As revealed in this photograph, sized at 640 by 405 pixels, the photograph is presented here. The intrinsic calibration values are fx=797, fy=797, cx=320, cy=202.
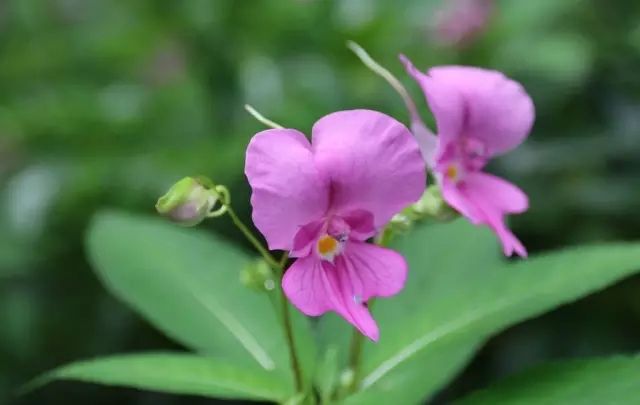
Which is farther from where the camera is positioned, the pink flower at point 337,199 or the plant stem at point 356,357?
the plant stem at point 356,357

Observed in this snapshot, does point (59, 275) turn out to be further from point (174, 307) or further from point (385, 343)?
point (385, 343)

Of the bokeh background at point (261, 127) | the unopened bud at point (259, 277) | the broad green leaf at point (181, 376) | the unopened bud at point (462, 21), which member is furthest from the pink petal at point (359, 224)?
the unopened bud at point (462, 21)

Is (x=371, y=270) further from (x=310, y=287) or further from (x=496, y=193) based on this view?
(x=496, y=193)

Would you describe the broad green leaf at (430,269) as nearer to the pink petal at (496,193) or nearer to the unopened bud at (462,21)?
the pink petal at (496,193)

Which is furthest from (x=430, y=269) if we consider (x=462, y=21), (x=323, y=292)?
(x=462, y=21)

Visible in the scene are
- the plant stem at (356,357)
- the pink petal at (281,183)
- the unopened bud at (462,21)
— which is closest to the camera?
the pink petal at (281,183)

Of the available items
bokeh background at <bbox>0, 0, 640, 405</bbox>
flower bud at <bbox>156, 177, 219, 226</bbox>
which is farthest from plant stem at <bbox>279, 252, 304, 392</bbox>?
bokeh background at <bbox>0, 0, 640, 405</bbox>

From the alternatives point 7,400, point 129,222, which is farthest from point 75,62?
point 129,222
